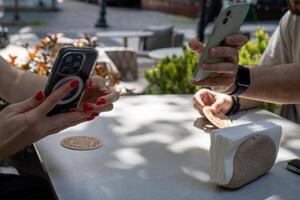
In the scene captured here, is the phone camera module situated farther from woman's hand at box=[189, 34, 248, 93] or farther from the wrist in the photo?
the wrist

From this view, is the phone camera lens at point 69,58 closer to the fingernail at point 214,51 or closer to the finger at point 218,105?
the fingernail at point 214,51

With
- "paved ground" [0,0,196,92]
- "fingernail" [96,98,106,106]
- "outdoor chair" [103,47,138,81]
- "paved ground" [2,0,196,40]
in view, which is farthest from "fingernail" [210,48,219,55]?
"paved ground" [2,0,196,40]

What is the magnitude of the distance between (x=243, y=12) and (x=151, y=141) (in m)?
0.62

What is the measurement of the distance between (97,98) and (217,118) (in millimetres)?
586

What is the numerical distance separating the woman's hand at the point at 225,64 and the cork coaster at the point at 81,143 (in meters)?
0.43

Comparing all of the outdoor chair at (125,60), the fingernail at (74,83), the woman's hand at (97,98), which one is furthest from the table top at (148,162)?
the outdoor chair at (125,60)

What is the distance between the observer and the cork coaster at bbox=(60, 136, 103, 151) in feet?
5.69

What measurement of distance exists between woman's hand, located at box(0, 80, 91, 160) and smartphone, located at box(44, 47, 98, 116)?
1.0 inches

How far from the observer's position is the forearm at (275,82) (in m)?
1.89

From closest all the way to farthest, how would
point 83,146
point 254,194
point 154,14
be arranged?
point 254,194 → point 83,146 → point 154,14

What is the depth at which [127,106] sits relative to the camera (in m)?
2.30

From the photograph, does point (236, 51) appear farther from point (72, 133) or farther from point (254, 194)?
point (72, 133)

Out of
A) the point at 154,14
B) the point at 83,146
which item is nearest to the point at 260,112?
the point at 83,146

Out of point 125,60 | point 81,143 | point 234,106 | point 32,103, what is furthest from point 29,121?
point 125,60
